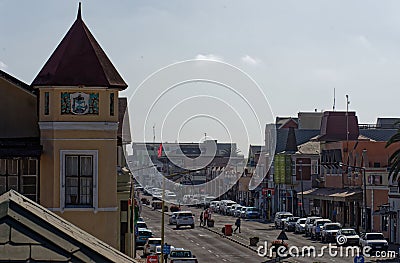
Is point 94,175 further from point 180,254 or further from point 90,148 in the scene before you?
point 180,254

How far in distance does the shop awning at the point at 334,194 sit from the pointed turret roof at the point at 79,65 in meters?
52.9

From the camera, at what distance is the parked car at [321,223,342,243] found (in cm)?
6173

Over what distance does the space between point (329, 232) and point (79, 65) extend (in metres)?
40.6

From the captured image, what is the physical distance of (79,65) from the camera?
24422 mm

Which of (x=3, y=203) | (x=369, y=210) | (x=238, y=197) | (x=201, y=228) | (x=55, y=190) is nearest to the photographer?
(x=3, y=203)

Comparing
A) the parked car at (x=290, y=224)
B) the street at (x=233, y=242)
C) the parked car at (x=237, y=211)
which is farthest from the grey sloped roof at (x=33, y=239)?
the parked car at (x=237, y=211)

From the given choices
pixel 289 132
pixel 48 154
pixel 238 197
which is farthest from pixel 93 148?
pixel 238 197

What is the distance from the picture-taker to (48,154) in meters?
24.0

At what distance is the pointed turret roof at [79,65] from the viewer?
23969 millimetres

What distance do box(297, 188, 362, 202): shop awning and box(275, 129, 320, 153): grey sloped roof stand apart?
19.6 meters

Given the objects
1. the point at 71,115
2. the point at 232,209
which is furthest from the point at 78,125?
the point at 232,209

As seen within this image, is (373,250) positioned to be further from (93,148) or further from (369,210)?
(93,148)

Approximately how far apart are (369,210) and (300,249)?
18.3 meters

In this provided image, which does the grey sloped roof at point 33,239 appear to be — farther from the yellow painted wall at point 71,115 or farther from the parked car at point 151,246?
the parked car at point 151,246
